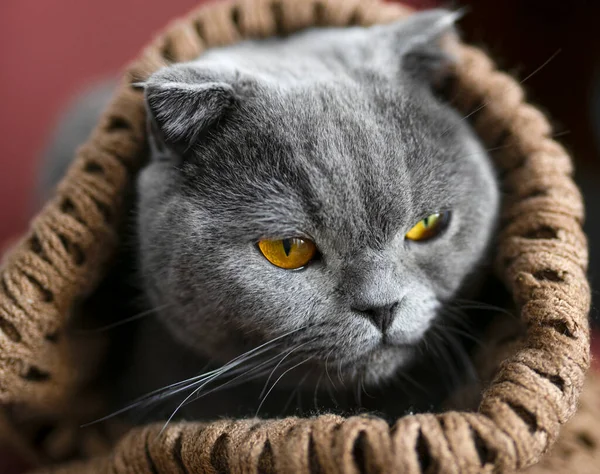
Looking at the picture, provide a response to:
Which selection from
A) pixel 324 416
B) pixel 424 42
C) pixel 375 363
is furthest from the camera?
pixel 424 42

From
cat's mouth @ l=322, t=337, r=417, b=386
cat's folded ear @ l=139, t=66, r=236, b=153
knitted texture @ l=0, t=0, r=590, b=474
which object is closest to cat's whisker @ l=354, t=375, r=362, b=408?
cat's mouth @ l=322, t=337, r=417, b=386

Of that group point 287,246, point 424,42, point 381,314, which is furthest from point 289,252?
point 424,42

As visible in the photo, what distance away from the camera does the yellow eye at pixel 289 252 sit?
28.2 inches

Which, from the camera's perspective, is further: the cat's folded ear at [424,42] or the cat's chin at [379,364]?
the cat's folded ear at [424,42]

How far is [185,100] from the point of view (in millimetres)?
720

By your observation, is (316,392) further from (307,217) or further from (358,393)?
(307,217)

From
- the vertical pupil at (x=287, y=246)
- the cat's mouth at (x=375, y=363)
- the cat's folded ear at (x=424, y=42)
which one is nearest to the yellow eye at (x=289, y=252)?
the vertical pupil at (x=287, y=246)

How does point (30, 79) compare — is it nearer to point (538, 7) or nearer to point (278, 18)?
point (278, 18)

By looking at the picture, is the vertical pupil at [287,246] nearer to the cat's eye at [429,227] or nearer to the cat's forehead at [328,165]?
the cat's forehead at [328,165]

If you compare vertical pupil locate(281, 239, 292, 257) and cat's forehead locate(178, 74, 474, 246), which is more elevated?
cat's forehead locate(178, 74, 474, 246)

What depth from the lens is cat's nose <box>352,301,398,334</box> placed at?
27.2 inches

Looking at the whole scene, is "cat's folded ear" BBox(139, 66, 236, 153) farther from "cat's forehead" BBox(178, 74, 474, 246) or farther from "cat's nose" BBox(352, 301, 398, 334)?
"cat's nose" BBox(352, 301, 398, 334)

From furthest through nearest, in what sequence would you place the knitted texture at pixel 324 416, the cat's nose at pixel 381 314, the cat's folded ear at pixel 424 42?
the cat's folded ear at pixel 424 42, the cat's nose at pixel 381 314, the knitted texture at pixel 324 416

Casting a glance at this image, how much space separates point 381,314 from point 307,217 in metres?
0.13
